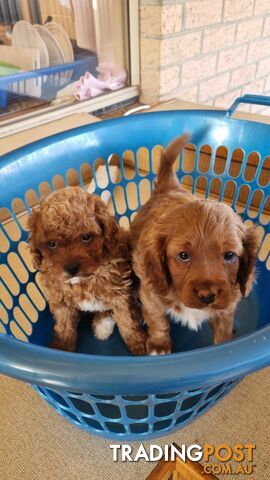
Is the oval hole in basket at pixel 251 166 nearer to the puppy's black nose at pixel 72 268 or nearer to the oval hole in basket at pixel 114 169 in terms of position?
the oval hole in basket at pixel 114 169

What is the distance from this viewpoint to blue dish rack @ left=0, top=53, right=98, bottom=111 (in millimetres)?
2228

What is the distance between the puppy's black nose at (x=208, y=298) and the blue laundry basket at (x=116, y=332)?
0.54ft

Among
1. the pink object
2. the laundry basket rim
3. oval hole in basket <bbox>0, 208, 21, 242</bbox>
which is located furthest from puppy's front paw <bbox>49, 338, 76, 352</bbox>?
the pink object

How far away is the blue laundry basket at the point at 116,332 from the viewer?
53 centimetres

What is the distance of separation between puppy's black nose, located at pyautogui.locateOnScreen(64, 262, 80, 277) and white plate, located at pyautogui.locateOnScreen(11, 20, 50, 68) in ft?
6.01

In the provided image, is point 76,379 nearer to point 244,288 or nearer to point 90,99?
point 244,288

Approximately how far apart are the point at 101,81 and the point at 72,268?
1.91 metres

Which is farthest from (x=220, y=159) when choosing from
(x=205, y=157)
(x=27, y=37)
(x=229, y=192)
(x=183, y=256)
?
(x=27, y=37)

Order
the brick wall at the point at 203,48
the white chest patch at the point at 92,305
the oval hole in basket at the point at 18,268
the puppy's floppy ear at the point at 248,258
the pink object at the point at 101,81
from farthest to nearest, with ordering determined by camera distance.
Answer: the pink object at the point at 101,81, the brick wall at the point at 203,48, the oval hole in basket at the point at 18,268, the white chest patch at the point at 92,305, the puppy's floppy ear at the point at 248,258

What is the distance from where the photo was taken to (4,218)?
1.70 metres

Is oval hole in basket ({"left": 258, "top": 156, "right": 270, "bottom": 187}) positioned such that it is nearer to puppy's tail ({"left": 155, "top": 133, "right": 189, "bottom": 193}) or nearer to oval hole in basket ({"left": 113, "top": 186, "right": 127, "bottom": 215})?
puppy's tail ({"left": 155, "top": 133, "right": 189, "bottom": 193})

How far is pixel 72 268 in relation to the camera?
1.00 meters

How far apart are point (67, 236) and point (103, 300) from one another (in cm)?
27

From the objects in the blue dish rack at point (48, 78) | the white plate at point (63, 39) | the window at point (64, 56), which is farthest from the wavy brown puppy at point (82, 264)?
the white plate at point (63, 39)
